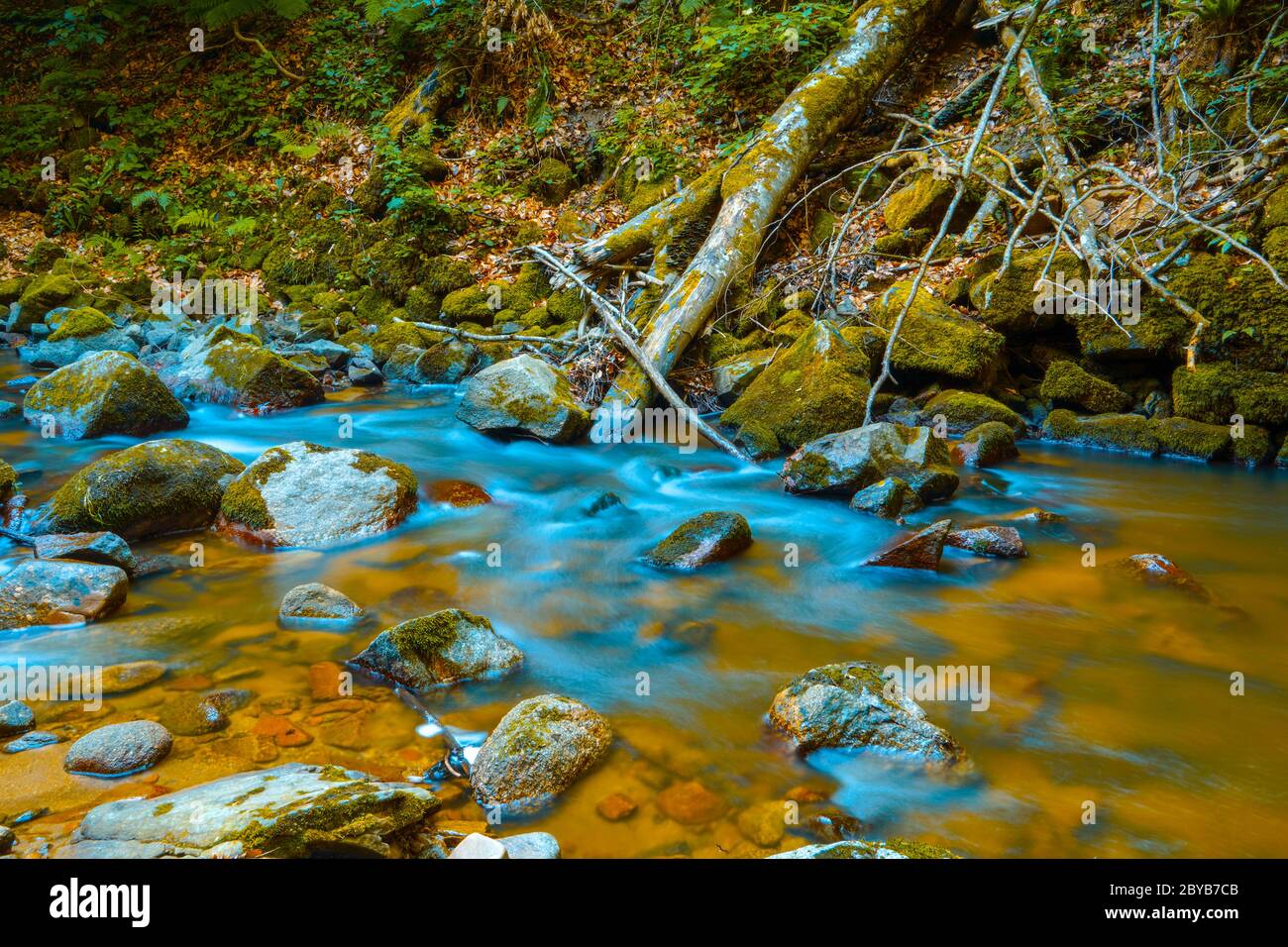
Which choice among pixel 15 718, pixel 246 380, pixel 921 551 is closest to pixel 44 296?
pixel 246 380

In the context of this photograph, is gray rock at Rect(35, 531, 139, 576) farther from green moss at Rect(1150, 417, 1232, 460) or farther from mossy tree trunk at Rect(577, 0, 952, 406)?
green moss at Rect(1150, 417, 1232, 460)

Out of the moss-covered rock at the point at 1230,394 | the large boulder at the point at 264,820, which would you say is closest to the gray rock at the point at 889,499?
the moss-covered rock at the point at 1230,394

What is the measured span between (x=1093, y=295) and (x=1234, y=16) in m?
4.60

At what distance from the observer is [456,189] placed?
13320 mm

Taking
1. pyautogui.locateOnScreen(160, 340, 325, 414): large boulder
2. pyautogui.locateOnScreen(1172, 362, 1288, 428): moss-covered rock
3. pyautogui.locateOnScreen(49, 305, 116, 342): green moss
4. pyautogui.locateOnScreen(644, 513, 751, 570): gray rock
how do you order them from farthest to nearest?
pyautogui.locateOnScreen(49, 305, 116, 342): green moss < pyautogui.locateOnScreen(160, 340, 325, 414): large boulder < pyautogui.locateOnScreen(1172, 362, 1288, 428): moss-covered rock < pyautogui.locateOnScreen(644, 513, 751, 570): gray rock

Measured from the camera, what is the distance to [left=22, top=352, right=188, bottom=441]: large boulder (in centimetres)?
705

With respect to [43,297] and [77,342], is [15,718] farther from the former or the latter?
[43,297]

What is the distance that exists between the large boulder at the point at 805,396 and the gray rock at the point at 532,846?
5213mm

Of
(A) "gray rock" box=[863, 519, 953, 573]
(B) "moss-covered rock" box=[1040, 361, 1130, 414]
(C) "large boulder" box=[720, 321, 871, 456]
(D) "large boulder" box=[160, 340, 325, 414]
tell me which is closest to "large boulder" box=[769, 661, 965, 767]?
(A) "gray rock" box=[863, 519, 953, 573]

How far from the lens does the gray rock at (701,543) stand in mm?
5016

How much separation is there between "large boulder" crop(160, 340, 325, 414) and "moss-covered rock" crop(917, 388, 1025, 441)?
23.0ft

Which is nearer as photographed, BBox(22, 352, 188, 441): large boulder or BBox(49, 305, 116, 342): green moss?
BBox(22, 352, 188, 441): large boulder

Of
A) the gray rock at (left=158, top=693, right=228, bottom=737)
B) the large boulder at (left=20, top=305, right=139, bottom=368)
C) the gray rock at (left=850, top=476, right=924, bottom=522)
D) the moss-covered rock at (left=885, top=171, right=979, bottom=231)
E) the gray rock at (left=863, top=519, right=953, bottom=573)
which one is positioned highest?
the moss-covered rock at (left=885, top=171, right=979, bottom=231)

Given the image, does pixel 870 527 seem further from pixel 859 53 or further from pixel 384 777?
pixel 859 53
